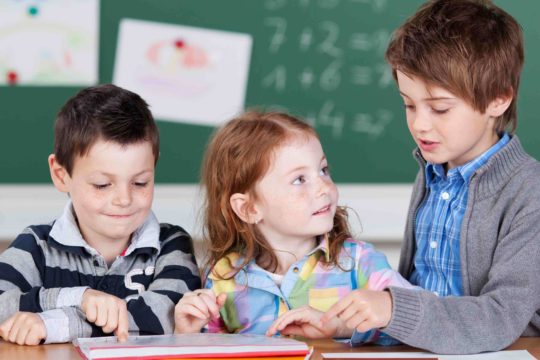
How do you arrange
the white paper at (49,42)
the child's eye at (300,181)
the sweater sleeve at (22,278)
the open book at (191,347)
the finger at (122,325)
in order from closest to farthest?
the open book at (191,347), the finger at (122,325), the sweater sleeve at (22,278), the child's eye at (300,181), the white paper at (49,42)

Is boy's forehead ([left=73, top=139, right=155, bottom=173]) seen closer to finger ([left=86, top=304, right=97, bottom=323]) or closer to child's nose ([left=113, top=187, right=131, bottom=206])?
child's nose ([left=113, top=187, right=131, bottom=206])

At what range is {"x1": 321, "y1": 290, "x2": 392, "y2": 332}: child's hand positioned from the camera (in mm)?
1422

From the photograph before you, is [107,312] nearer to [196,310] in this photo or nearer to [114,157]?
[196,310]

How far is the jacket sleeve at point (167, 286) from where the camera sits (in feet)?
5.35

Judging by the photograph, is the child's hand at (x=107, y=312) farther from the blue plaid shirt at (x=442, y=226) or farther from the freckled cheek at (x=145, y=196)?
the blue plaid shirt at (x=442, y=226)

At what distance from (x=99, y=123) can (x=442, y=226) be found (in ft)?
2.35

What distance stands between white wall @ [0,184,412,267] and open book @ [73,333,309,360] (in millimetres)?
1510

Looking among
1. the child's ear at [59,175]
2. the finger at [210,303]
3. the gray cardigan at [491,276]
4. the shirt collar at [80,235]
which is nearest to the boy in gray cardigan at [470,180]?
the gray cardigan at [491,276]

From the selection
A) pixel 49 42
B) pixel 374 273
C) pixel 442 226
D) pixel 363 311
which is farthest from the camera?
pixel 49 42

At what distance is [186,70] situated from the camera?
10.3ft

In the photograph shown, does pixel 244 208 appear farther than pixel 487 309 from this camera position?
Yes

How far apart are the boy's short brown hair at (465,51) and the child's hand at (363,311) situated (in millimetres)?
477

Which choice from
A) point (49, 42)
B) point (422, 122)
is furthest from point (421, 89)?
point (49, 42)

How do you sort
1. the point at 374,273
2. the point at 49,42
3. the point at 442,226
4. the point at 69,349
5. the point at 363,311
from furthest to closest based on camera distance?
the point at 49,42 → the point at 442,226 → the point at 374,273 → the point at 69,349 → the point at 363,311
